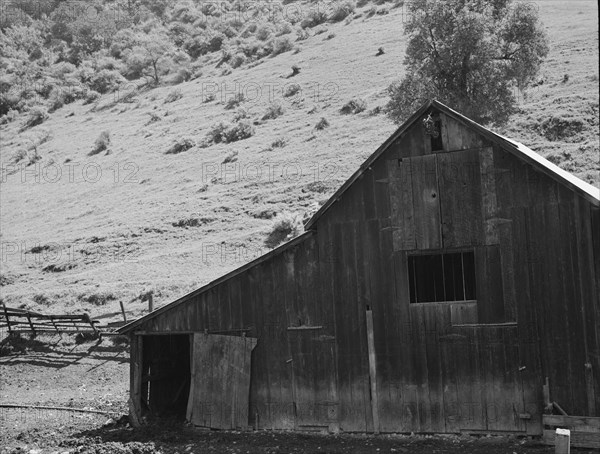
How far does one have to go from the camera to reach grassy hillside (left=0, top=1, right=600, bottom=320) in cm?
3706

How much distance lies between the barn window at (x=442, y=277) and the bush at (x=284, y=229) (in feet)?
56.3

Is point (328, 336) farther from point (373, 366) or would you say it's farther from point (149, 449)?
point (149, 449)

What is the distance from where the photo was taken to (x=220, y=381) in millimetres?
19969

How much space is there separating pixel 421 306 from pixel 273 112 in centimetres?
3872

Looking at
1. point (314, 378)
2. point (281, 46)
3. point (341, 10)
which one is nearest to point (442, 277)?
point (314, 378)

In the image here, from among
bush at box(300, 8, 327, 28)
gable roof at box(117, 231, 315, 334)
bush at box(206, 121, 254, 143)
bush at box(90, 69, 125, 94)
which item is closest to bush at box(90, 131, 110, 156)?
bush at box(206, 121, 254, 143)

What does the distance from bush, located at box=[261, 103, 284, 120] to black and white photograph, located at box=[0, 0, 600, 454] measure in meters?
0.35

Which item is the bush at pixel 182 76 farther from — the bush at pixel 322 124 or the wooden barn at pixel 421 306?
the wooden barn at pixel 421 306

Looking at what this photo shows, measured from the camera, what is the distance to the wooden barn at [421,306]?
17500 mm

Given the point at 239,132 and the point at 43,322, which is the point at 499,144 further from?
the point at 239,132

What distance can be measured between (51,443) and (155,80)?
62.6 metres

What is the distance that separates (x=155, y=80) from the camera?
260 ft

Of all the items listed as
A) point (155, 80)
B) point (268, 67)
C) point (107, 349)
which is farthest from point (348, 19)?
point (107, 349)

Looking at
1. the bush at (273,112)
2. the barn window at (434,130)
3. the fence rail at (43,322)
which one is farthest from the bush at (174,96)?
the barn window at (434,130)
